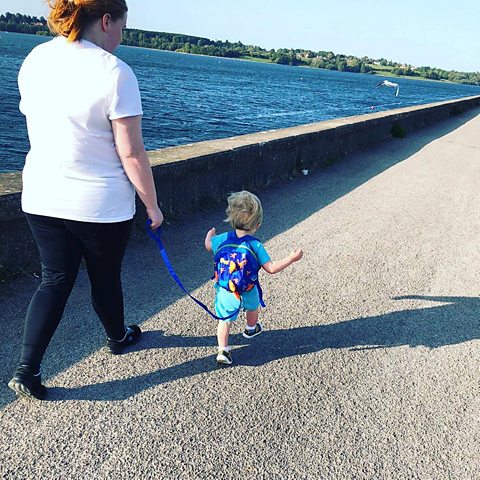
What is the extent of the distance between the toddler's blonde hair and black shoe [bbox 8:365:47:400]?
1421 millimetres

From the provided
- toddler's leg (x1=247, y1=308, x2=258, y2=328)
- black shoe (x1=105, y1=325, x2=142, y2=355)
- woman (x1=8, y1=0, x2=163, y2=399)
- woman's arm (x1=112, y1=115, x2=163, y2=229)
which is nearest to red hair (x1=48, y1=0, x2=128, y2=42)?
woman (x1=8, y1=0, x2=163, y2=399)

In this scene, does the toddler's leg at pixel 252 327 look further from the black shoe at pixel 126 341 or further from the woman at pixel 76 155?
the woman at pixel 76 155

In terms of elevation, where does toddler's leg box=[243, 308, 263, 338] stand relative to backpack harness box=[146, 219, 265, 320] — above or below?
below

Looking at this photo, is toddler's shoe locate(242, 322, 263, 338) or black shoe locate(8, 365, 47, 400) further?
toddler's shoe locate(242, 322, 263, 338)

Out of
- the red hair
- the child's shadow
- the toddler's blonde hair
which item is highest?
the red hair

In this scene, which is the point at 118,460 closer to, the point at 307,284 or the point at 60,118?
the point at 60,118

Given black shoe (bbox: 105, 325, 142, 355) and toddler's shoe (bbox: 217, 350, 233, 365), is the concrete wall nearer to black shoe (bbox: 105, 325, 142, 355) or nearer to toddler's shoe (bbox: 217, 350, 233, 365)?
black shoe (bbox: 105, 325, 142, 355)

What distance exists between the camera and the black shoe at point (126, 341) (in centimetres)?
321

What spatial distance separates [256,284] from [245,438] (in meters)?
1.01

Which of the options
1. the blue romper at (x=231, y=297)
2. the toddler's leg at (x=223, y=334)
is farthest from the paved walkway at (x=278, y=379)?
the blue romper at (x=231, y=297)

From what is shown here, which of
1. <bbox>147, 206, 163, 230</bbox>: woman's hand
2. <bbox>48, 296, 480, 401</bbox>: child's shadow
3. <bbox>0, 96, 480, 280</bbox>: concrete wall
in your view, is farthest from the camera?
<bbox>0, 96, 480, 280</bbox>: concrete wall

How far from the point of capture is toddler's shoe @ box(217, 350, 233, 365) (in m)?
3.20

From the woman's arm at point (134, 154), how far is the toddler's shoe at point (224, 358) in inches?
39.8

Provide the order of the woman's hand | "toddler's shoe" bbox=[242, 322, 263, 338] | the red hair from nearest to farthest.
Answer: the red hair → the woman's hand → "toddler's shoe" bbox=[242, 322, 263, 338]
